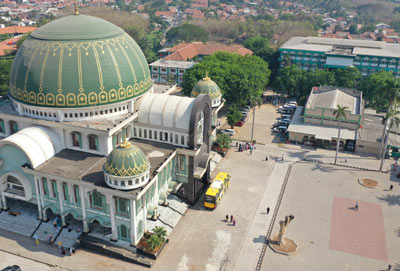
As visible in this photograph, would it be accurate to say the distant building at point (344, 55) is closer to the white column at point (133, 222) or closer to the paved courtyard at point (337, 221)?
the paved courtyard at point (337, 221)

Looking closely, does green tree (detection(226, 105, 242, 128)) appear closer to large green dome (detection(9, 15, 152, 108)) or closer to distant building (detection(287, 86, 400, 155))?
distant building (detection(287, 86, 400, 155))

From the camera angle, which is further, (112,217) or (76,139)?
(76,139)

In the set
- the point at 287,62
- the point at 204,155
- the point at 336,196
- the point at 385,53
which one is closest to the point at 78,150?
the point at 204,155

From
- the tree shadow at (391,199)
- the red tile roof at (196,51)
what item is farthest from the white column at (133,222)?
the red tile roof at (196,51)

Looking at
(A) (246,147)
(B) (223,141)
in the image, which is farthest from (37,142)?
(A) (246,147)

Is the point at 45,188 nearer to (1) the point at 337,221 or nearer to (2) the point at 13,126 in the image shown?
(2) the point at 13,126

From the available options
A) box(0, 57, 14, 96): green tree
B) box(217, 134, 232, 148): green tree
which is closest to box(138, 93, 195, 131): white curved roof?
box(217, 134, 232, 148): green tree

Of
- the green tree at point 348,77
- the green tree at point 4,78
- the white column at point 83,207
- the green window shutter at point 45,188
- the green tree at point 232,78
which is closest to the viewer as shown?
the white column at point 83,207

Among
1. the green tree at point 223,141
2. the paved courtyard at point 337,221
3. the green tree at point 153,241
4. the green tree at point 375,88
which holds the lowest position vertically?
the paved courtyard at point 337,221
